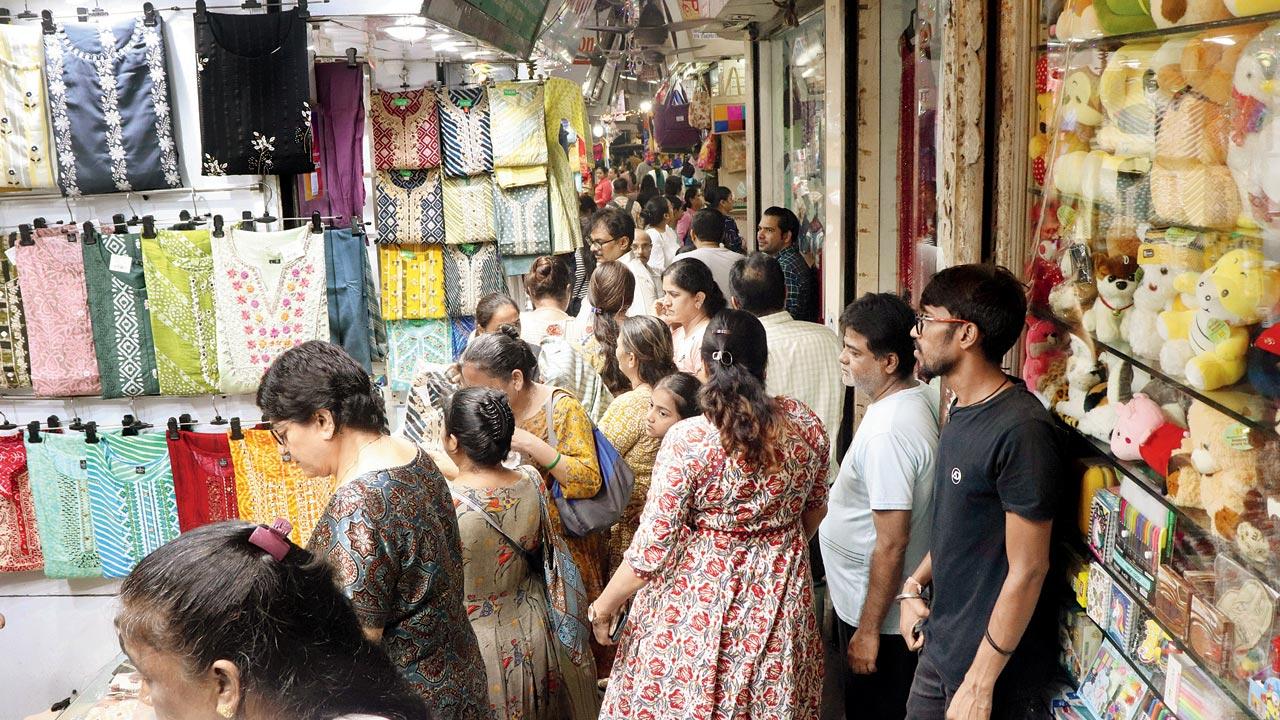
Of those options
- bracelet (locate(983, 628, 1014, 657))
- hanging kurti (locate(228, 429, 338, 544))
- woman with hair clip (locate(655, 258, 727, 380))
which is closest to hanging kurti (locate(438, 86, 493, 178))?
woman with hair clip (locate(655, 258, 727, 380))

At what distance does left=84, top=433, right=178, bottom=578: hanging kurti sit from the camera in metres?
4.59

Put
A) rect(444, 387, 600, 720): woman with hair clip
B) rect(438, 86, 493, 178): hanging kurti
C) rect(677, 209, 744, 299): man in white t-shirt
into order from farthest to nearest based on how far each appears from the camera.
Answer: rect(677, 209, 744, 299): man in white t-shirt < rect(438, 86, 493, 178): hanging kurti < rect(444, 387, 600, 720): woman with hair clip

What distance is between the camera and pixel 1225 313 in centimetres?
173

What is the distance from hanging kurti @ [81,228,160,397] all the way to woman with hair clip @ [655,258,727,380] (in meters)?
2.20

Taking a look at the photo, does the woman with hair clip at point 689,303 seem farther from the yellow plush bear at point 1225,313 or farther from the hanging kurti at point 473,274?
the yellow plush bear at point 1225,313

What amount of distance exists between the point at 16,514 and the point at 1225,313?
4731mm

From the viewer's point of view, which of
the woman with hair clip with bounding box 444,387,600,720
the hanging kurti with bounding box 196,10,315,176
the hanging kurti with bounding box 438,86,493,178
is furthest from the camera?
the hanging kurti with bounding box 438,86,493,178

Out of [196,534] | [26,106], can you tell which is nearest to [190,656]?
[196,534]

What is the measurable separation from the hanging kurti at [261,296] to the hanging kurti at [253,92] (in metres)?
0.31

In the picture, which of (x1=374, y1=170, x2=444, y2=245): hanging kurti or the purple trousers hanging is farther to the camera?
(x1=374, y1=170, x2=444, y2=245): hanging kurti

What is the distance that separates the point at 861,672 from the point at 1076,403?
106 centimetres

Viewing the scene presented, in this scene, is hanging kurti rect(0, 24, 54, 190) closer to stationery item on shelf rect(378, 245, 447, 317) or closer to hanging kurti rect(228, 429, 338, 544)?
hanging kurti rect(228, 429, 338, 544)

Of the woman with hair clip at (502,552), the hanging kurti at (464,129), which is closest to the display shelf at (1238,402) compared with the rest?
the woman with hair clip at (502,552)

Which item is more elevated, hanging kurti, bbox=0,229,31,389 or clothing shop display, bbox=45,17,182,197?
clothing shop display, bbox=45,17,182,197
